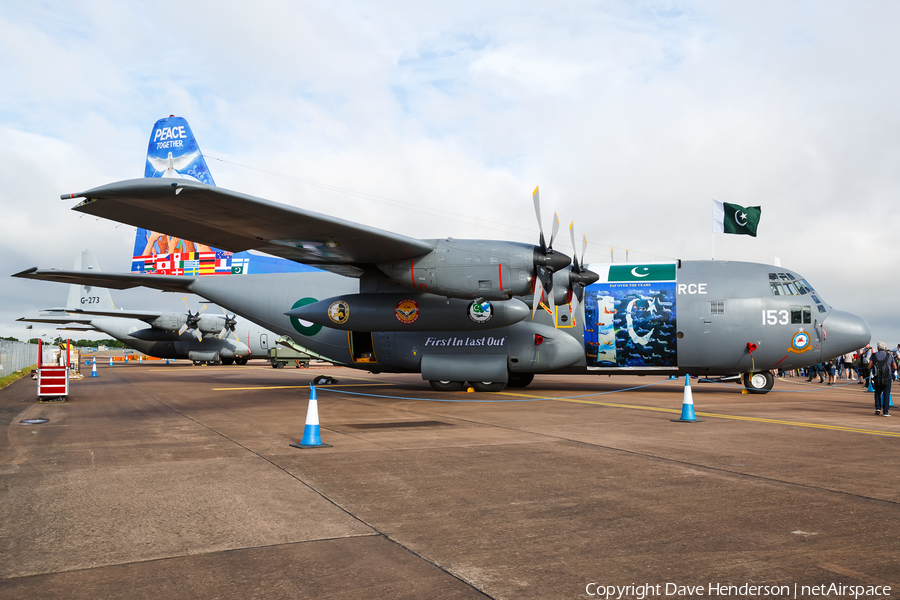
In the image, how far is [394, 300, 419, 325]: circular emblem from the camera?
1636cm

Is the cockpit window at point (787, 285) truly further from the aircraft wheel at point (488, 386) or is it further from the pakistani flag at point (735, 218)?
the aircraft wheel at point (488, 386)

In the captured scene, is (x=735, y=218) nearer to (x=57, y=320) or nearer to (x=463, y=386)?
(x=463, y=386)

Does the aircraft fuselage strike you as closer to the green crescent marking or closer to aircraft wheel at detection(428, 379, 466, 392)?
aircraft wheel at detection(428, 379, 466, 392)

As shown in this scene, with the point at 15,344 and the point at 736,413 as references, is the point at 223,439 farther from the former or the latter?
the point at 15,344

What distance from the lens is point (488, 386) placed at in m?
18.7

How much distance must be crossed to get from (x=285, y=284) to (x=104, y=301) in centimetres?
3574

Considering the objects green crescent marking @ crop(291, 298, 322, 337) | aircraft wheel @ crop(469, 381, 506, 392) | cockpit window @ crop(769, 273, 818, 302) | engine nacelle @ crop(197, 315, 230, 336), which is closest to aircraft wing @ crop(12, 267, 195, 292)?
green crescent marking @ crop(291, 298, 322, 337)

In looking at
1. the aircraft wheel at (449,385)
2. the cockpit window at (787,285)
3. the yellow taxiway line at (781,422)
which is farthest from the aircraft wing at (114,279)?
the cockpit window at (787,285)

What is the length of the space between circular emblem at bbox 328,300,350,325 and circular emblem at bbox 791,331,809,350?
497 inches

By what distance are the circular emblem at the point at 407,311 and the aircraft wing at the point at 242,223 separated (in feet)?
5.04

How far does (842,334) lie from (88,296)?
51.3 metres

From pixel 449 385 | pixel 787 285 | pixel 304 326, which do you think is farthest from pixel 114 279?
pixel 787 285

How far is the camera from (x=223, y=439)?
970 centimetres

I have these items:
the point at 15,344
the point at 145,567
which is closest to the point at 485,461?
the point at 145,567
